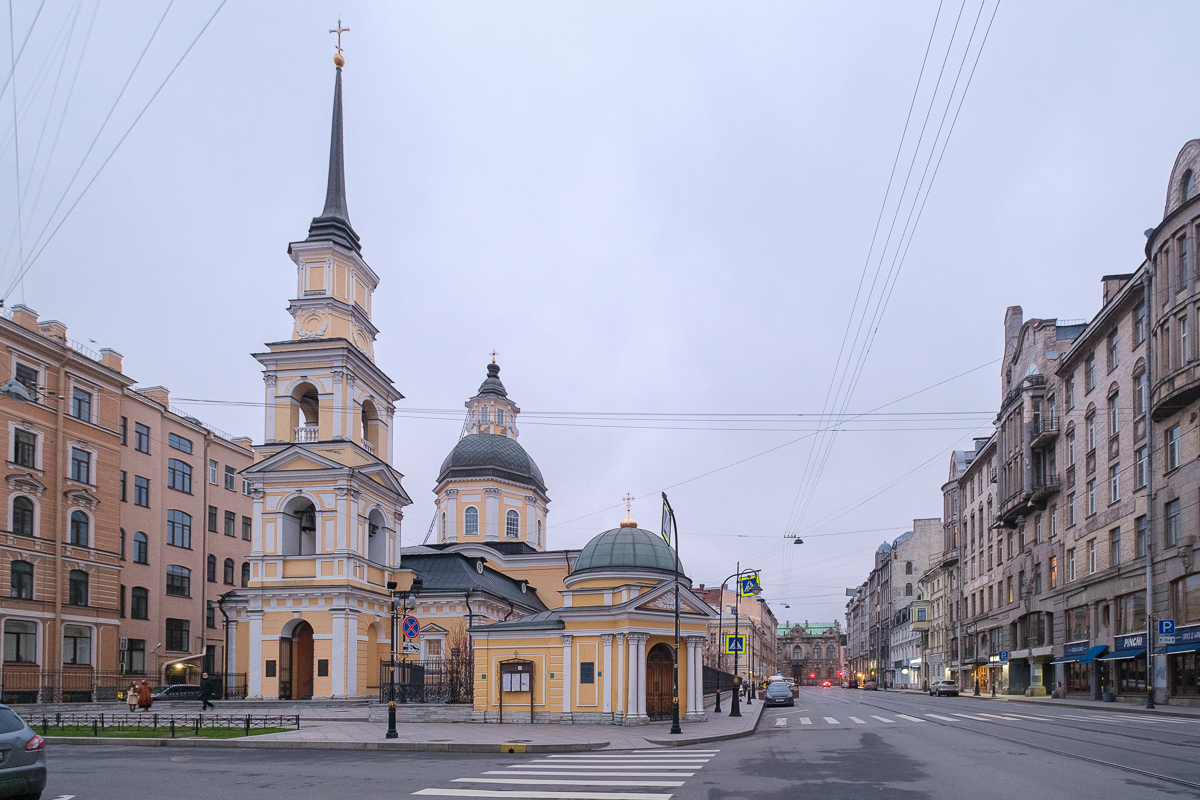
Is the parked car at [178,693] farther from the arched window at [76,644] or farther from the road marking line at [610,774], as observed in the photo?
the road marking line at [610,774]

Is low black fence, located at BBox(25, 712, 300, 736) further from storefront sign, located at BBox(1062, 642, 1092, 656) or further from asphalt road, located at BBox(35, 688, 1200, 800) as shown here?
storefront sign, located at BBox(1062, 642, 1092, 656)

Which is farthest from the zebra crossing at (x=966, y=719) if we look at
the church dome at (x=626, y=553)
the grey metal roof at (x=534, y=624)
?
the grey metal roof at (x=534, y=624)

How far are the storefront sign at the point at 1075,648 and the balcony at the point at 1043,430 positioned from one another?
1155 cm

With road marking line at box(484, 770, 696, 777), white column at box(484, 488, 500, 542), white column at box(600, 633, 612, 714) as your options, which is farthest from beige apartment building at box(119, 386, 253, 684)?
road marking line at box(484, 770, 696, 777)

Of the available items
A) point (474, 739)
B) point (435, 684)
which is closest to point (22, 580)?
point (435, 684)

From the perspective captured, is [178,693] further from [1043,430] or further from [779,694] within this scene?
[1043,430]

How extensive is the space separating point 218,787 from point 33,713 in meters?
25.6

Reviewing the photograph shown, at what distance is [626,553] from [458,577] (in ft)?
63.1

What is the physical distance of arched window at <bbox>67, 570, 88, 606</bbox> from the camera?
43562mm

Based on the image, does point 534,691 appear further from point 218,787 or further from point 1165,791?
point 1165,791

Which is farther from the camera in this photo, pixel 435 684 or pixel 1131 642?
pixel 1131 642

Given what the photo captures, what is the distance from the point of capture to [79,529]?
1763 inches

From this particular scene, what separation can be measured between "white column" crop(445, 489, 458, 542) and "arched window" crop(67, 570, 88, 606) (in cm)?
2316

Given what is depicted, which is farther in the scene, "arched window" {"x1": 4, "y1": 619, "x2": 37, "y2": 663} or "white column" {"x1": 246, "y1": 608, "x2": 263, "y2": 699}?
"white column" {"x1": 246, "y1": 608, "x2": 263, "y2": 699}
